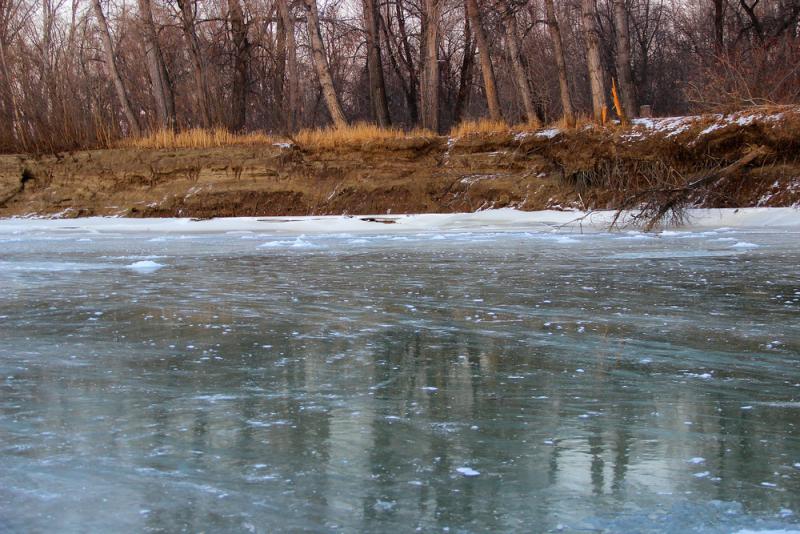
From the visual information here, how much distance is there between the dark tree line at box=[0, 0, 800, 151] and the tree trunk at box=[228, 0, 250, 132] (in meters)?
0.07

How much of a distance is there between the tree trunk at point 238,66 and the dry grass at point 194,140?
17.7 feet

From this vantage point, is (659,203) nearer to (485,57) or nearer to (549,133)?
(549,133)

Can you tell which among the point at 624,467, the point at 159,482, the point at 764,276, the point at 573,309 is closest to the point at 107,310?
the point at 573,309

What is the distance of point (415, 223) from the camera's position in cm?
1692

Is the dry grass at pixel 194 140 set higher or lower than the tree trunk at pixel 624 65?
lower

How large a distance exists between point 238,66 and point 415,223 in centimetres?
1369

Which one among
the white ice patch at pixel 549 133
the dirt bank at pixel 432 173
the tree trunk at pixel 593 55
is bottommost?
the dirt bank at pixel 432 173

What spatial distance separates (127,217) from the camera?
20.1 m

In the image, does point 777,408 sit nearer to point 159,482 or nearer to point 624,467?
point 624,467

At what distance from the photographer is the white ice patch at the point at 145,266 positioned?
30.7 ft

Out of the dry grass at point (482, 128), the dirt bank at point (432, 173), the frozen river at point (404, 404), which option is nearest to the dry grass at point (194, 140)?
the dirt bank at point (432, 173)

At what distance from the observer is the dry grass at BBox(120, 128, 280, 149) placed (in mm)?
20891

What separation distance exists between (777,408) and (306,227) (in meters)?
13.5

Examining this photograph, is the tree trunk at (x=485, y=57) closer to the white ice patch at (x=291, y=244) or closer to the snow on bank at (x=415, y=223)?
the snow on bank at (x=415, y=223)
